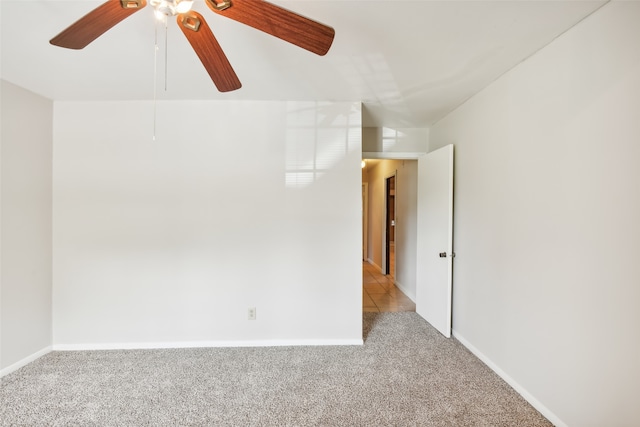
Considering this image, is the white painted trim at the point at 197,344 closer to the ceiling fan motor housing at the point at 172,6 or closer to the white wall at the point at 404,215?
the white wall at the point at 404,215

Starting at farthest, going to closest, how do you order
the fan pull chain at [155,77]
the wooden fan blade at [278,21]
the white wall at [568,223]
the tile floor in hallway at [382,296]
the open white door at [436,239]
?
1. the tile floor in hallway at [382,296]
2. the open white door at [436,239]
3. the fan pull chain at [155,77]
4. the white wall at [568,223]
5. the wooden fan blade at [278,21]

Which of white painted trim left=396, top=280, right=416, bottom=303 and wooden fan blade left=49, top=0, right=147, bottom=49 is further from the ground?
wooden fan blade left=49, top=0, right=147, bottom=49

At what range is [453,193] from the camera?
2.94 m

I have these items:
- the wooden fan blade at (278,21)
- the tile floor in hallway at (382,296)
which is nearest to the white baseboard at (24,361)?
the wooden fan blade at (278,21)

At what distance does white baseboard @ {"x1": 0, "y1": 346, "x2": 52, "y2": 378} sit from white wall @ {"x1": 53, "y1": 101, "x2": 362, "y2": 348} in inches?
4.8

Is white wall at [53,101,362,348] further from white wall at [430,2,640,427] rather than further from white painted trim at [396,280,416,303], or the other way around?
white painted trim at [396,280,416,303]

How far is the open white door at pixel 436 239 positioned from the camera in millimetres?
2838

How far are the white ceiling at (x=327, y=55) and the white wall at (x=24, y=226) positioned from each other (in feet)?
0.83

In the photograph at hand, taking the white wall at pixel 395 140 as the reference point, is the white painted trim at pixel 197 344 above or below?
below

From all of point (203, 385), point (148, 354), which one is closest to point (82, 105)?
point (148, 354)

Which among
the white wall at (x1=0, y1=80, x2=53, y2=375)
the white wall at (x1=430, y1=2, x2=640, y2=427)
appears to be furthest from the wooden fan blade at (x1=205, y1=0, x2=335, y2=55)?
the white wall at (x1=0, y1=80, x2=53, y2=375)

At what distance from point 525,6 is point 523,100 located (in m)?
0.68

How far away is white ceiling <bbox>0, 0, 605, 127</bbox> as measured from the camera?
1474 mm

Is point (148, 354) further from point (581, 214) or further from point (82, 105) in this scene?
point (581, 214)
